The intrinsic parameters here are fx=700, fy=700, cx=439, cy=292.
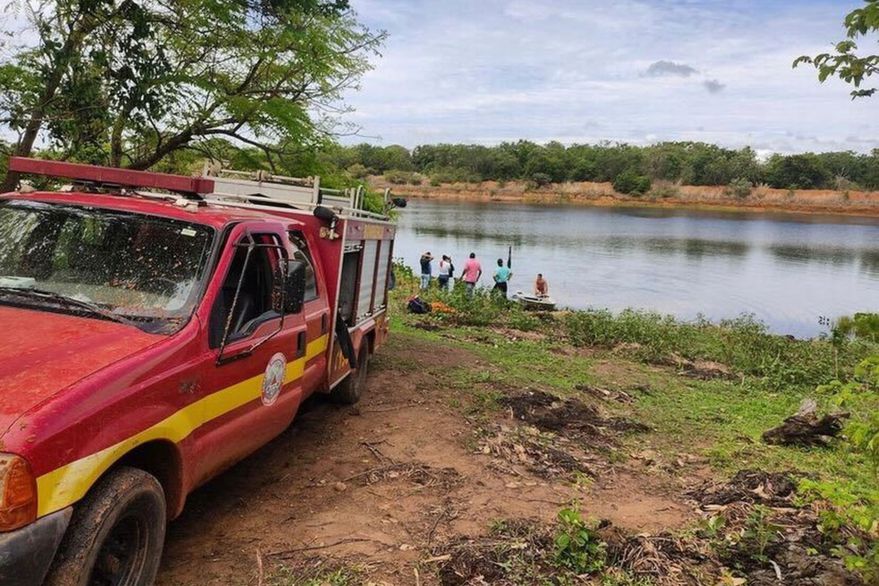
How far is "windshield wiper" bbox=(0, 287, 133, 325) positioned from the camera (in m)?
3.52

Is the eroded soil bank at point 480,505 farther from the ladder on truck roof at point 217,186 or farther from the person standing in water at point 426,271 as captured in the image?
the person standing in water at point 426,271

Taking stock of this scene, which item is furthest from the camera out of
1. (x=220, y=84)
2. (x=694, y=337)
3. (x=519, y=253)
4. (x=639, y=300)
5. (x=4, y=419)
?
(x=519, y=253)

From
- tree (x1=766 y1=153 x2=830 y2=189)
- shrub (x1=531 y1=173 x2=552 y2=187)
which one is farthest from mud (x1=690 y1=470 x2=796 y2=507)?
shrub (x1=531 y1=173 x2=552 y2=187)

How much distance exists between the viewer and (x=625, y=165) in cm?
10575

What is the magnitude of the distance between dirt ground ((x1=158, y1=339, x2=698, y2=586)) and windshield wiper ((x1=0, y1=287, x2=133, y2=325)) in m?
1.41

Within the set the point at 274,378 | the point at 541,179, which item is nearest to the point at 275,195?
the point at 274,378

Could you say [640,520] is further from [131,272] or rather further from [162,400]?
[131,272]

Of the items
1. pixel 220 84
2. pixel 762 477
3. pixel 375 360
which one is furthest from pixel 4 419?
pixel 220 84

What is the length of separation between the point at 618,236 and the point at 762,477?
49315 millimetres

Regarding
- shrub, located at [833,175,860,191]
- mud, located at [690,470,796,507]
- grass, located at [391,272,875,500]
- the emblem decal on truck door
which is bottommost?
grass, located at [391,272,875,500]

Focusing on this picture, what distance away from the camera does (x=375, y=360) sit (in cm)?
964

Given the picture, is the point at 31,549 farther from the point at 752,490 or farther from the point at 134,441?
the point at 752,490

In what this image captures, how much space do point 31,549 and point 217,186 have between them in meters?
4.83

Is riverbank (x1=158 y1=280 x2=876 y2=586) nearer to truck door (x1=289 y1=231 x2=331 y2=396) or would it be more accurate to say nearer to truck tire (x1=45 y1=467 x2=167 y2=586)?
truck tire (x1=45 y1=467 x2=167 y2=586)
